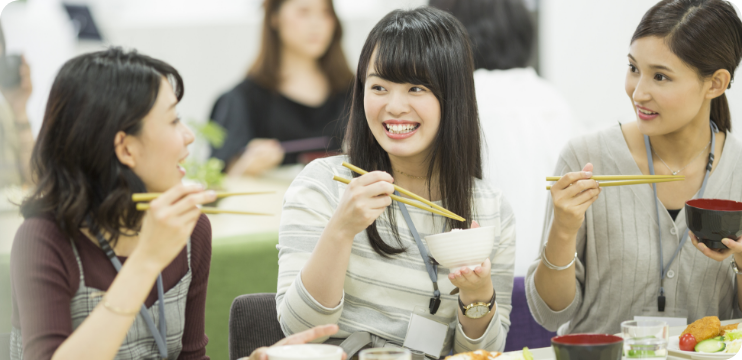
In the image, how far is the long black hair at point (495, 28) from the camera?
2533 mm

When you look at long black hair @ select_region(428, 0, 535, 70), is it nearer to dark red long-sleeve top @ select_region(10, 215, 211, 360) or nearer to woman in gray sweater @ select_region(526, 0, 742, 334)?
woman in gray sweater @ select_region(526, 0, 742, 334)

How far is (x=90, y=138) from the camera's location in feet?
3.43

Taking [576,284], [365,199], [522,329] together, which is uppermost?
[365,199]

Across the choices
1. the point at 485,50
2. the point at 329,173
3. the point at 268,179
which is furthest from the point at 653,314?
the point at 268,179

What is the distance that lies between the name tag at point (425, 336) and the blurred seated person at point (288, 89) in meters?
2.94

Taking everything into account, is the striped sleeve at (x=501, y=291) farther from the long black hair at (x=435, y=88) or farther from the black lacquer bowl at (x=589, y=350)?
the black lacquer bowl at (x=589, y=350)

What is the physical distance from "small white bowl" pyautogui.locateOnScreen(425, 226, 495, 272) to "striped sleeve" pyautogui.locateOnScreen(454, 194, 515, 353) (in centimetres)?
27

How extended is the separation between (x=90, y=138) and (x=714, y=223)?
118 cm

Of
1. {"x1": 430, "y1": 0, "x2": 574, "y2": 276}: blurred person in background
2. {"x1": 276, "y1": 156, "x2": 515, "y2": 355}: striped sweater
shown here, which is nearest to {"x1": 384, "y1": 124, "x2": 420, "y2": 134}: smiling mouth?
{"x1": 276, "y1": 156, "x2": 515, "y2": 355}: striped sweater

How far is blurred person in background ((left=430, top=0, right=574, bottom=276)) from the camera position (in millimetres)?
2471

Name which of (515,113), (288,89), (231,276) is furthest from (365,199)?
(288,89)

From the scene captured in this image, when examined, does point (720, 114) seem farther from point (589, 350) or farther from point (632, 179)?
point (589, 350)

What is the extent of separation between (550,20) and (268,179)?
7.82 ft

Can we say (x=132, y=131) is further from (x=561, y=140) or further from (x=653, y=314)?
(x=561, y=140)
